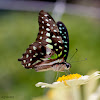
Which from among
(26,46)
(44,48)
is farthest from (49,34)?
(26,46)

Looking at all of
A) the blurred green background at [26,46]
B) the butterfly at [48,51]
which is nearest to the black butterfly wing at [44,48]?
the butterfly at [48,51]

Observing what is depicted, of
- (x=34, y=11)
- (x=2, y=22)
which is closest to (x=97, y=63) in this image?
(x=2, y=22)

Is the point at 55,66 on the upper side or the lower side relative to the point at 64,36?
lower

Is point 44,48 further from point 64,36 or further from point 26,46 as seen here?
point 26,46

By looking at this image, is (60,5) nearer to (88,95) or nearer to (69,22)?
(69,22)

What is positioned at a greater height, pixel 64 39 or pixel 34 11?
pixel 34 11

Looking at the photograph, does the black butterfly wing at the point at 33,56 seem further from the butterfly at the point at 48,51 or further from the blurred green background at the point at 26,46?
the blurred green background at the point at 26,46
